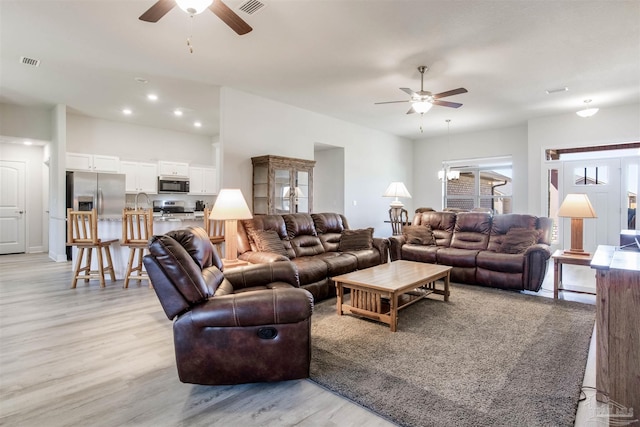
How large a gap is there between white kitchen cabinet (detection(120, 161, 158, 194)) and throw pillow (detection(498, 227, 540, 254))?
7.07 m

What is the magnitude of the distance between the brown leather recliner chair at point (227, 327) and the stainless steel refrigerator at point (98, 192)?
552 centimetres

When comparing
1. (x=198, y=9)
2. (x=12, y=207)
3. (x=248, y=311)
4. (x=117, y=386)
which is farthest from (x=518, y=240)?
(x=12, y=207)

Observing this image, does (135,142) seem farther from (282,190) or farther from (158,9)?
(158,9)

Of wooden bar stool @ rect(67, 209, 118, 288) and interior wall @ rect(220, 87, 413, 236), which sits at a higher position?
interior wall @ rect(220, 87, 413, 236)

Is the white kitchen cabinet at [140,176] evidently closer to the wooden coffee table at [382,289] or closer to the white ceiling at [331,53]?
the white ceiling at [331,53]

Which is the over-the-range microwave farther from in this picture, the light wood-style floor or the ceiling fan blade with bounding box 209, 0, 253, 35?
the ceiling fan blade with bounding box 209, 0, 253, 35

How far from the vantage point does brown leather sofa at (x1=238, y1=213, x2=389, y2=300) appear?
3.75 metres

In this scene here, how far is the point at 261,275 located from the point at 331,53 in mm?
2669

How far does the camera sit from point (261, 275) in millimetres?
2881

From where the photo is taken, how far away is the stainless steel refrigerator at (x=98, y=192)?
20.6 ft

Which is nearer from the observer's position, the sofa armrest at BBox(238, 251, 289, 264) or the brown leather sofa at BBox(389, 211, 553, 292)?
the sofa armrest at BBox(238, 251, 289, 264)

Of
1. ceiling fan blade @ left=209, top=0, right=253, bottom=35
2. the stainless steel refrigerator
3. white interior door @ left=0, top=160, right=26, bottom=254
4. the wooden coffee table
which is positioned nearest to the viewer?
ceiling fan blade @ left=209, top=0, right=253, bottom=35

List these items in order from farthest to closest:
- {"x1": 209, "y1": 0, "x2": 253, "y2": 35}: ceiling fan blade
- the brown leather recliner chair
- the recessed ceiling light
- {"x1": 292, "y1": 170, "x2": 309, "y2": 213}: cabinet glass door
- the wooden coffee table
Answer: {"x1": 292, "y1": 170, "x2": 309, "y2": 213}: cabinet glass door < the recessed ceiling light < the wooden coffee table < {"x1": 209, "y1": 0, "x2": 253, "y2": 35}: ceiling fan blade < the brown leather recliner chair

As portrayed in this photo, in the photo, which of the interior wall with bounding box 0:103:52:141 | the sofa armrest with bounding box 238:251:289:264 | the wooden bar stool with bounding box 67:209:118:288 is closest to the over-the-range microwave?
the interior wall with bounding box 0:103:52:141
